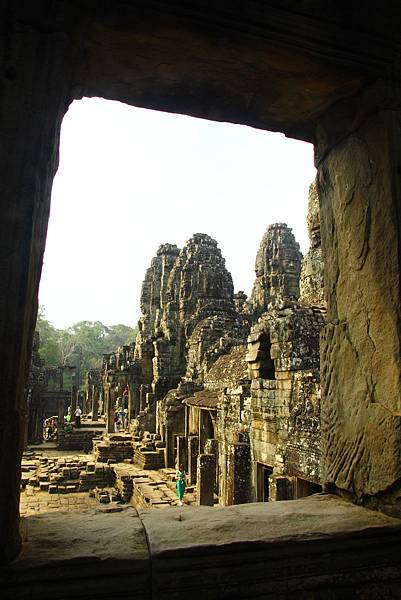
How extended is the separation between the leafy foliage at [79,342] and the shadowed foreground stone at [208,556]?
58594 mm

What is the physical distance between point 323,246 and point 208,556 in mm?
1597

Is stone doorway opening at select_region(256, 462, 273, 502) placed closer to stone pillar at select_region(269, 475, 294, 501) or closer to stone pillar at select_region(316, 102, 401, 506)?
stone pillar at select_region(269, 475, 294, 501)

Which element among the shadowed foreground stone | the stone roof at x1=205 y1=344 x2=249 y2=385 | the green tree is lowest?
the shadowed foreground stone

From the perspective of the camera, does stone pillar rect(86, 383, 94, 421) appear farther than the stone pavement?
Yes

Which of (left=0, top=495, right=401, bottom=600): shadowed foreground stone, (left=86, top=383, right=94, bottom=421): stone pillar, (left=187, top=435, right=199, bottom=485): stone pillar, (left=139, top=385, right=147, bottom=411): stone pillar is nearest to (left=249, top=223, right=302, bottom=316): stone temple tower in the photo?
(left=139, top=385, right=147, bottom=411): stone pillar

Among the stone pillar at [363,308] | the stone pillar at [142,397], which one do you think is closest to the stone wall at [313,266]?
the stone pillar at [363,308]

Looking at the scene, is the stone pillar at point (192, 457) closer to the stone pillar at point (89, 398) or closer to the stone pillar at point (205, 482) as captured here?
the stone pillar at point (205, 482)

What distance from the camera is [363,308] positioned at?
2.13 m

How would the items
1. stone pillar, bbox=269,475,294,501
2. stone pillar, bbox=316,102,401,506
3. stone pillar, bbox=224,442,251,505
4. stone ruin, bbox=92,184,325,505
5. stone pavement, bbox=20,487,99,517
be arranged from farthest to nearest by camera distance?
stone pavement, bbox=20,487,99,517
stone pillar, bbox=224,442,251,505
stone ruin, bbox=92,184,325,505
stone pillar, bbox=269,475,294,501
stone pillar, bbox=316,102,401,506

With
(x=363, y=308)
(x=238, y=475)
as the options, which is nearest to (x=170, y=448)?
(x=238, y=475)

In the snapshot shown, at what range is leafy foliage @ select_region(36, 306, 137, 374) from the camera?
65.5 meters

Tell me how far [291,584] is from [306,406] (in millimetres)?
6126

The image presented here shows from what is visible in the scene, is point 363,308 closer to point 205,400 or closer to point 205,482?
point 205,482

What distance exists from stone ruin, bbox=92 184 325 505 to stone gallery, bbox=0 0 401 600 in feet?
16.2
